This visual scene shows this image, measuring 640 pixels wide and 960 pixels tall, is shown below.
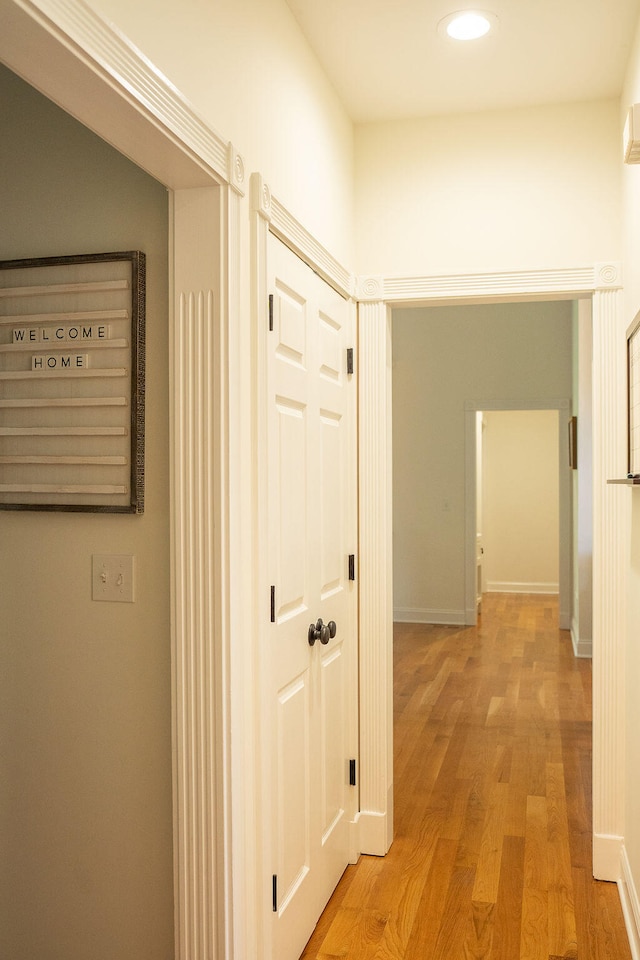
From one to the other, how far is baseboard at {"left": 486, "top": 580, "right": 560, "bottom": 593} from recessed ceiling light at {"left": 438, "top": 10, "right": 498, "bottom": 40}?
8607mm

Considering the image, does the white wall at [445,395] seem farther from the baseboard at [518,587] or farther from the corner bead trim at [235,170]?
the corner bead trim at [235,170]

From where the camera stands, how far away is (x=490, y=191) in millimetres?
3115

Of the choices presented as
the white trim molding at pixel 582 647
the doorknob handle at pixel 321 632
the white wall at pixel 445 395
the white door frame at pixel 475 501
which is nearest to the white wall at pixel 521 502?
the white door frame at pixel 475 501

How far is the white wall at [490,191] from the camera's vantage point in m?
3.03

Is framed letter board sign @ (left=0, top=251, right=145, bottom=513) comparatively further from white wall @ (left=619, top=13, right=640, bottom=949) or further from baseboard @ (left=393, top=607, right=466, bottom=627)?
baseboard @ (left=393, top=607, right=466, bottom=627)

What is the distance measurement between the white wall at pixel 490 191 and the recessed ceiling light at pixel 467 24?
578 mm

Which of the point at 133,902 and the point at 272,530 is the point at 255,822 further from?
the point at 272,530

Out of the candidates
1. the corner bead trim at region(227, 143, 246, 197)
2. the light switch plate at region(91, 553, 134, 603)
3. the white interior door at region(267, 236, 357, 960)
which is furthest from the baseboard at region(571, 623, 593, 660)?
the corner bead trim at region(227, 143, 246, 197)

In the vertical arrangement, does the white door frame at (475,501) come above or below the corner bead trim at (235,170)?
below

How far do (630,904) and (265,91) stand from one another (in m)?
2.66

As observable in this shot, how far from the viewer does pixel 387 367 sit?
3.30 m

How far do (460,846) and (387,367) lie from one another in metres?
1.89

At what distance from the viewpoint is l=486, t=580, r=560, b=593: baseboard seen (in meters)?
10.5

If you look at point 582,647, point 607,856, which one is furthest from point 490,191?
point 582,647
